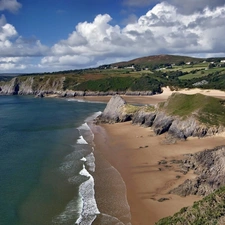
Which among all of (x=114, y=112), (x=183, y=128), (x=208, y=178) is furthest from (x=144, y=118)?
(x=208, y=178)

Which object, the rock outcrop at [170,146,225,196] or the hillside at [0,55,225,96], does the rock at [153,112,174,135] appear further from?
the hillside at [0,55,225,96]

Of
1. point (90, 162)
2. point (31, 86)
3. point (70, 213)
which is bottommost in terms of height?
point (70, 213)

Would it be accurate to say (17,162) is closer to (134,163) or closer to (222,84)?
(134,163)

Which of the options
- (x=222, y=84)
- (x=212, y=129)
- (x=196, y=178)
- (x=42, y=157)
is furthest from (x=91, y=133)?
(x=222, y=84)

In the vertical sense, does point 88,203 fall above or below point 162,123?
below

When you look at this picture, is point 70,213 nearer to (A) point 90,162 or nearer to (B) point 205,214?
(B) point 205,214

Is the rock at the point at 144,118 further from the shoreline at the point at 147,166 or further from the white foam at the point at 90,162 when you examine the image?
the white foam at the point at 90,162
